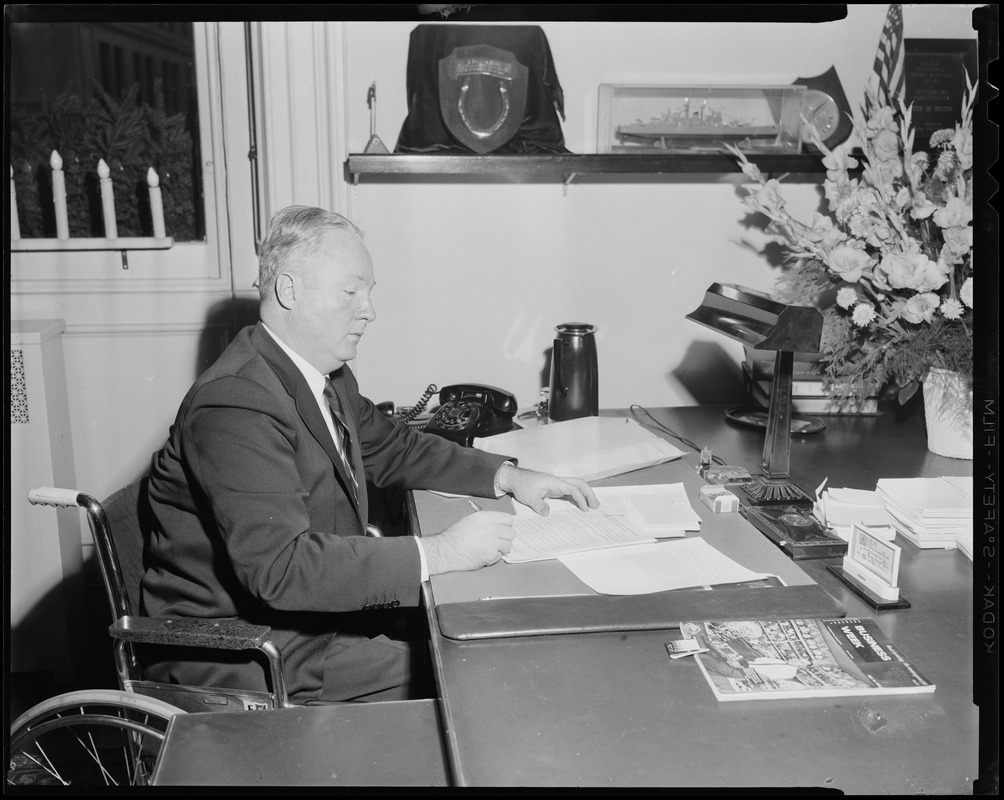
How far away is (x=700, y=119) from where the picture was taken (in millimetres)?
2609

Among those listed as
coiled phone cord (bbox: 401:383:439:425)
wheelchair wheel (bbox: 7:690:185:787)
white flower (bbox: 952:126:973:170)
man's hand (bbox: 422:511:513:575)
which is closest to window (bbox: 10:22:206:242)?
coiled phone cord (bbox: 401:383:439:425)

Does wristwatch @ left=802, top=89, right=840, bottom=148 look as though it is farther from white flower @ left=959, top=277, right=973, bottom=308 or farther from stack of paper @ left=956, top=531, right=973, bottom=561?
stack of paper @ left=956, top=531, right=973, bottom=561

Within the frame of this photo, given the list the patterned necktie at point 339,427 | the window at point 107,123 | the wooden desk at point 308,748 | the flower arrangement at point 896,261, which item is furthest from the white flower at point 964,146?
the window at point 107,123

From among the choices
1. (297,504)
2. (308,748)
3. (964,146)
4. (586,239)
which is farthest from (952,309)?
(308,748)

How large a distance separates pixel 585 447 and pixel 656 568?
0.67 meters

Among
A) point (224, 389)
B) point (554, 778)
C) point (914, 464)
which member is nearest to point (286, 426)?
point (224, 389)

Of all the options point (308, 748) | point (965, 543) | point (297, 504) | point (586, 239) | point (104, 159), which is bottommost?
point (308, 748)

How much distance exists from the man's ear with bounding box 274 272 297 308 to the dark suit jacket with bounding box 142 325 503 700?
0.23ft

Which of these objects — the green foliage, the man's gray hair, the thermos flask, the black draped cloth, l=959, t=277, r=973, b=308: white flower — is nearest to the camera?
the man's gray hair

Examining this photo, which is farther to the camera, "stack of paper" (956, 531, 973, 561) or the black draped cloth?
the black draped cloth

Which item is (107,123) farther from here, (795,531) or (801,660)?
(801,660)

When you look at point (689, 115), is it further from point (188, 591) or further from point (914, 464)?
point (188, 591)

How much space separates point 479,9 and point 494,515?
822 mm

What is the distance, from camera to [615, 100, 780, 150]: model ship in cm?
260
